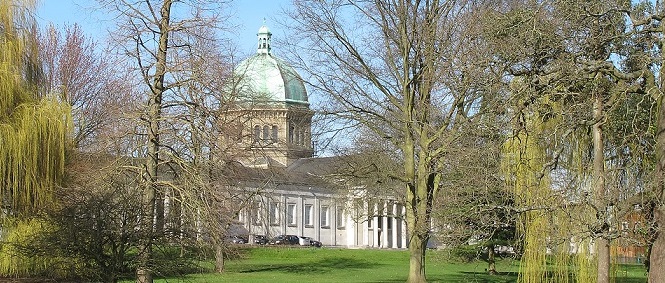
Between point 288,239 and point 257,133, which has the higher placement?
point 257,133

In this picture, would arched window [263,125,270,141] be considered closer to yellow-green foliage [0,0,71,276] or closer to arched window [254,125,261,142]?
arched window [254,125,261,142]

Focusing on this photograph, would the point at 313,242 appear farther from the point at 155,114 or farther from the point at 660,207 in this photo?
the point at 660,207

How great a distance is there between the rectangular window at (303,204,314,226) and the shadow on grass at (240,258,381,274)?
26.3 meters

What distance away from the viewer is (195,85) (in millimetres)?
18078

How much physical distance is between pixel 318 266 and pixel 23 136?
25255 millimetres

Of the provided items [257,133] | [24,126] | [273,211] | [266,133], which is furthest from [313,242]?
[24,126]

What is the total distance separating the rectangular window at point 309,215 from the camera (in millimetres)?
83375

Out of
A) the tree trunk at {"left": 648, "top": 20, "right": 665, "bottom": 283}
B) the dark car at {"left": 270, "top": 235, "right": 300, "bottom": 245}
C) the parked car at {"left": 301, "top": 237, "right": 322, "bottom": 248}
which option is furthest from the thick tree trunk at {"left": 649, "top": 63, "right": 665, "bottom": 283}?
the parked car at {"left": 301, "top": 237, "right": 322, "bottom": 248}

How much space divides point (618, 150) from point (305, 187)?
64.7 m

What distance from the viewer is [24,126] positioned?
2572 centimetres

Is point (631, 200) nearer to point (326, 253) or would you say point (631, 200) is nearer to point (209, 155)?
point (209, 155)

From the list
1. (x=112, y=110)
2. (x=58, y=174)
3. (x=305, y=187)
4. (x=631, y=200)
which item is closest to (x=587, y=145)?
(x=631, y=200)

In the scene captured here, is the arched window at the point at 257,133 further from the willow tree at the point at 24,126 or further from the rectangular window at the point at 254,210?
the willow tree at the point at 24,126

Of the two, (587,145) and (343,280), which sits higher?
(587,145)
